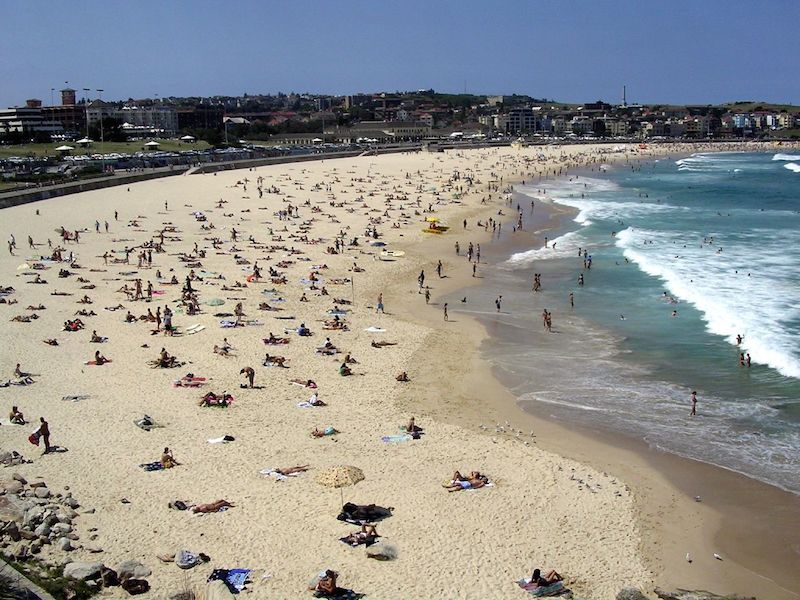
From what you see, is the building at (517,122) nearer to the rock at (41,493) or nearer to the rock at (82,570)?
the rock at (41,493)

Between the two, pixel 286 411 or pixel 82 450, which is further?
pixel 286 411

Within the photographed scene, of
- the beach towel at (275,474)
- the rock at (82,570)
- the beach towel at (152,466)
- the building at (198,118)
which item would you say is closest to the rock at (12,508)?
the rock at (82,570)

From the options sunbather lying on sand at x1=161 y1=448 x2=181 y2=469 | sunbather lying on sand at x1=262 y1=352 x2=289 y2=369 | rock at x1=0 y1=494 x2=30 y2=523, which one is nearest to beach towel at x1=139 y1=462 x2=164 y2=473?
sunbather lying on sand at x1=161 y1=448 x2=181 y2=469

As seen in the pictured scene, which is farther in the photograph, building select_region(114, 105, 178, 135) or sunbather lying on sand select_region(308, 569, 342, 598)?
building select_region(114, 105, 178, 135)

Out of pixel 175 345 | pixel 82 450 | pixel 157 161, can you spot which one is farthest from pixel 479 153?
pixel 82 450

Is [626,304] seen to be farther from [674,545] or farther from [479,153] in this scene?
[479,153]

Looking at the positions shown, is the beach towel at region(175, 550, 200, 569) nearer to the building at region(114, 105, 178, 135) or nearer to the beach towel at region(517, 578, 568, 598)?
the beach towel at region(517, 578, 568, 598)
